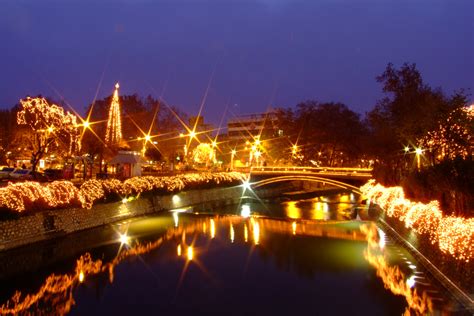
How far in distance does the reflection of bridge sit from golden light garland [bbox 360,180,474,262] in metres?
20.5

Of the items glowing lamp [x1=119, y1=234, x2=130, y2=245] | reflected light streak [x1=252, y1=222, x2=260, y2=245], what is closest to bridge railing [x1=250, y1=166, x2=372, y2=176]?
reflected light streak [x1=252, y1=222, x2=260, y2=245]

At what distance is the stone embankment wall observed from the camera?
1920 centimetres

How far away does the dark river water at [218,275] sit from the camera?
43.1ft

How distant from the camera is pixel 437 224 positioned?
15.7 m

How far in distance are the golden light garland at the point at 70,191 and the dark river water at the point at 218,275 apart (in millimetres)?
1685

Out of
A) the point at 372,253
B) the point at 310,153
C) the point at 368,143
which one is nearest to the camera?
the point at 372,253

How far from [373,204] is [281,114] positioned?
3088cm

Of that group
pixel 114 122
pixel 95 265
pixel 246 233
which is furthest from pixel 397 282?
pixel 114 122

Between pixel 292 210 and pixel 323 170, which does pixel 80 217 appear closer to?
pixel 292 210

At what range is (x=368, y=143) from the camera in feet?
160

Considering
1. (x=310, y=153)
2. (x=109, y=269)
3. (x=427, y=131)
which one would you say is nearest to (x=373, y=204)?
(x=427, y=131)

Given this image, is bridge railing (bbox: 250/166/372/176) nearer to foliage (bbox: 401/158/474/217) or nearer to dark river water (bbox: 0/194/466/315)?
dark river water (bbox: 0/194/466/315)

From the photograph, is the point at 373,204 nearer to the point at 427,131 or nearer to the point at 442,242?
the point at 427,131

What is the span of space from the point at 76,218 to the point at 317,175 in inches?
1153
